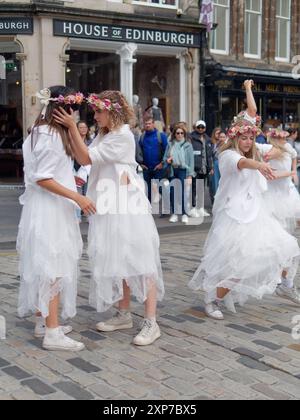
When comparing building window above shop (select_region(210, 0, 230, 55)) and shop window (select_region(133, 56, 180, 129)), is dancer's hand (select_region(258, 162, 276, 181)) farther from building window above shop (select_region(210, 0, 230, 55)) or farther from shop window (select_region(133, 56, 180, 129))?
building window above shop (select_region(210, 0, 230, 55))

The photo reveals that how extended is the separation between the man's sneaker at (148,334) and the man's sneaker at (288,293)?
1.77m

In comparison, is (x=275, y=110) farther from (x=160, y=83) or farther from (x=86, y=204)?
(x=86, y=204)

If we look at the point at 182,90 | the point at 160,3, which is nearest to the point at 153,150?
the point at 182,90

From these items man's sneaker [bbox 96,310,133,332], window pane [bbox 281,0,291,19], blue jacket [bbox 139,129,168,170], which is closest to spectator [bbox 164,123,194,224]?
blue jacket [bbox 139,129,168,170]

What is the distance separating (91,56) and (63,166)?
14.9m

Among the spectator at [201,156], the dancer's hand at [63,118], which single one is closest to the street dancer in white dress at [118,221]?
the dancer's hand at [63,118]

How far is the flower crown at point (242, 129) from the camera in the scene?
16.3 feet

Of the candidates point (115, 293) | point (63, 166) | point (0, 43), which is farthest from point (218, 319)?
point (0, 43)

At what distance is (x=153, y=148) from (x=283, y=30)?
1339cm

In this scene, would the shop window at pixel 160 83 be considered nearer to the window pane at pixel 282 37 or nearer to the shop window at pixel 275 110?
the shop window at pixel 275 110

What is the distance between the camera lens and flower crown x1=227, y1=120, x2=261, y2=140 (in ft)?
16.3

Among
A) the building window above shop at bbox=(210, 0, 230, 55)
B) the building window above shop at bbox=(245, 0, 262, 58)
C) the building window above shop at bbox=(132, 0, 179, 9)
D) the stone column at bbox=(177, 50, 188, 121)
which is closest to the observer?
the building window above shop at bbox=(132, 0, 179, 9)

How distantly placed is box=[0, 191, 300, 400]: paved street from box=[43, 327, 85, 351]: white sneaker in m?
0.05
